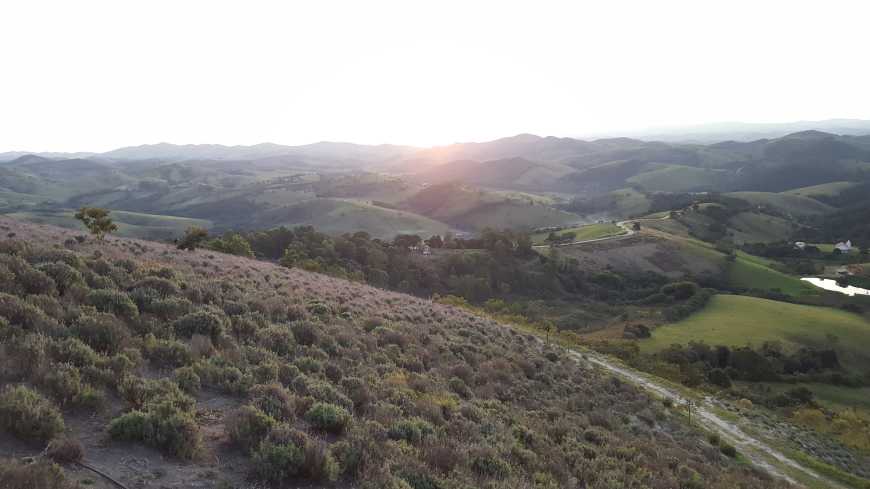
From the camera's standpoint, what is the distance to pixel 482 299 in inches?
3076

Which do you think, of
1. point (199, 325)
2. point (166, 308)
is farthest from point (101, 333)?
point (166, 308)

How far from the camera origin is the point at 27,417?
6.29 m

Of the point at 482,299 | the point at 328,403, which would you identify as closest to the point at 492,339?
the point at 328,403

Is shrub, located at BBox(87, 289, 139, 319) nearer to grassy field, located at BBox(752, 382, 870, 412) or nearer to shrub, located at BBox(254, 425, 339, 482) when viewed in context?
shrub, located at BBox(254, 425, 339, 482)

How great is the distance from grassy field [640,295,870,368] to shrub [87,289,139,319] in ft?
167

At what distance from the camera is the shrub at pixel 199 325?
11.4 m

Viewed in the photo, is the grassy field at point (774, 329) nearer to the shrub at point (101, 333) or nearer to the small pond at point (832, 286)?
the small pond at point (832, 286)

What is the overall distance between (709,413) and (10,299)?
27549 mm

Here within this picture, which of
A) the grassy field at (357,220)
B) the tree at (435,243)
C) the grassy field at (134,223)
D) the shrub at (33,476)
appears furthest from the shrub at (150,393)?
the grassy field at (134,223)

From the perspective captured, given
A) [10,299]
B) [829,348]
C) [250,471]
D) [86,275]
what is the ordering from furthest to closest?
[829,348] < [86,275] < [10,299] < [250,471]

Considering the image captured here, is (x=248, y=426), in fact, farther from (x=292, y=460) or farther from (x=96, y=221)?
(x=96, y=221)

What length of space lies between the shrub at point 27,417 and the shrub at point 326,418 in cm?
375

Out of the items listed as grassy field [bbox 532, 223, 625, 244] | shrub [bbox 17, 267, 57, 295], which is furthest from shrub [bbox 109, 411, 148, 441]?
grassy field [bbox 532, 223, 625, 244]

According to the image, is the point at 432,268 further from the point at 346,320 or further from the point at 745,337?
the point at 346,320
